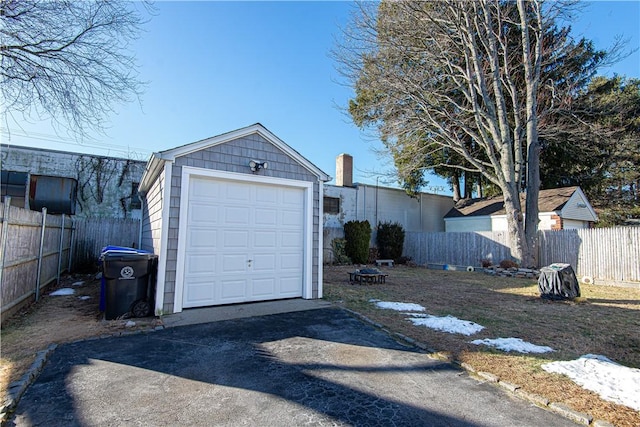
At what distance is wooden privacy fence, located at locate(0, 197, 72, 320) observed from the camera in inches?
188

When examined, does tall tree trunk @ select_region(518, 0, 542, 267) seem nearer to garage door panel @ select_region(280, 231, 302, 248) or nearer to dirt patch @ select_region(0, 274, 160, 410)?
garage door panel @ select_region(280, 231, 302, 248)

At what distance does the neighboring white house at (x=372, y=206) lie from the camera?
17234 mm

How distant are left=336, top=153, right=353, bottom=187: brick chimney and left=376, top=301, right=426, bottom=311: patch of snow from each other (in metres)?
11.9

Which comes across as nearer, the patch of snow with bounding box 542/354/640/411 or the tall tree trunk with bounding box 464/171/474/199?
the patch of snow with bounding box 542/354/640/411

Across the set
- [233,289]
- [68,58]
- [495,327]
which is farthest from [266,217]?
[68,58]

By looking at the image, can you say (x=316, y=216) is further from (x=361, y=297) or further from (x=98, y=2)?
(x=98, y=2)

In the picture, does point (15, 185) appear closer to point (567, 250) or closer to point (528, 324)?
point (528, 324)

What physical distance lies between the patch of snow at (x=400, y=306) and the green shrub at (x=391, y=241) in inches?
421

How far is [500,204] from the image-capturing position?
57.1 ft

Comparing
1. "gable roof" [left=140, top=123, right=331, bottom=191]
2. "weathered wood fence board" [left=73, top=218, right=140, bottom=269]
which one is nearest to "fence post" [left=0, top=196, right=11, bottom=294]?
"gable roof" [left=140, top=123, right=331, bottom=191]

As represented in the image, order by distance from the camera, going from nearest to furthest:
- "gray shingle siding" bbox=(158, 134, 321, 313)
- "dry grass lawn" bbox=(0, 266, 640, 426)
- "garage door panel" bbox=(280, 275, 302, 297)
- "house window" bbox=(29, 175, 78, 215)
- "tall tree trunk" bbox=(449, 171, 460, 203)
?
"dry grass lawn" bbox=(0, 266, 640, 426), "gray shingle siding" bbox=(158, 134, 321, 313), "garage door panel" bbox=(280, 275, 302, 297), "house window" bbox=(29, 175, 78, 215), "tall tree trunk" bbox=(449, 171, 460, 203)

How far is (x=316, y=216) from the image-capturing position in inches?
275

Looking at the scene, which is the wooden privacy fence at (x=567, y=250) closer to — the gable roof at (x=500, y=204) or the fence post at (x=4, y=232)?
the gable roof at (x=500, y=204)

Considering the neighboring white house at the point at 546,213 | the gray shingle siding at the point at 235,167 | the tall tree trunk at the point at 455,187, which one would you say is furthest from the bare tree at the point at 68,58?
the tall tree trunk at the point at 455,187
